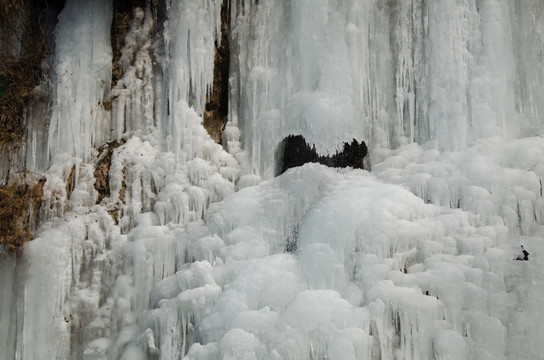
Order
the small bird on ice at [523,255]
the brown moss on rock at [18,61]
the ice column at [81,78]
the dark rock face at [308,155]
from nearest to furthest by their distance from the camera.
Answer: the small bird on ice at [523,255] < the dark rock face at [308,155] < the ice column at [81,78] < the brown moss on rock at [18,61]

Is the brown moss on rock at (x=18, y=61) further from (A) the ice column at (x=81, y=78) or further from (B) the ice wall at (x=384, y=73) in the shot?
(B) the ice wall at (x=384, y=73)

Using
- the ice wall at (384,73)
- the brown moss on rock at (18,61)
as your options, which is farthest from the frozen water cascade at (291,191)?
the brown moss on rock at (18,61)

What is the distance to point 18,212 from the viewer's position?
5.97 m

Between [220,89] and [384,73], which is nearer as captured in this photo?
[384,73]

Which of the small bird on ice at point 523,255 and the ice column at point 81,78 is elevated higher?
the ice column at point 81,78

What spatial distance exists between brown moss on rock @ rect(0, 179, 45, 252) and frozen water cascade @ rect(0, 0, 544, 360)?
10cm

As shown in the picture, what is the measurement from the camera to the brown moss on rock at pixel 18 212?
5855 millimetres

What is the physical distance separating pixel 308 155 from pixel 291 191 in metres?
0.55

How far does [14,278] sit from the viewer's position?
A: 5.70 metres

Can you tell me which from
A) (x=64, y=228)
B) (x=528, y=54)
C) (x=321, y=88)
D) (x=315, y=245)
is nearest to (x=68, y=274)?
(x=64, y=228)

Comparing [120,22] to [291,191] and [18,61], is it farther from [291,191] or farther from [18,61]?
[291,191]

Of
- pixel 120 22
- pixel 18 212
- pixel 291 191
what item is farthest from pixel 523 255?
pixel 120 22

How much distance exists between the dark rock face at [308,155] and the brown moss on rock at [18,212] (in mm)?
2199

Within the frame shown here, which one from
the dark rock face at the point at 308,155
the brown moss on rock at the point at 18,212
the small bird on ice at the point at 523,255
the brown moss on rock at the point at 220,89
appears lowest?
the small bird on ice at the point at 523,255
